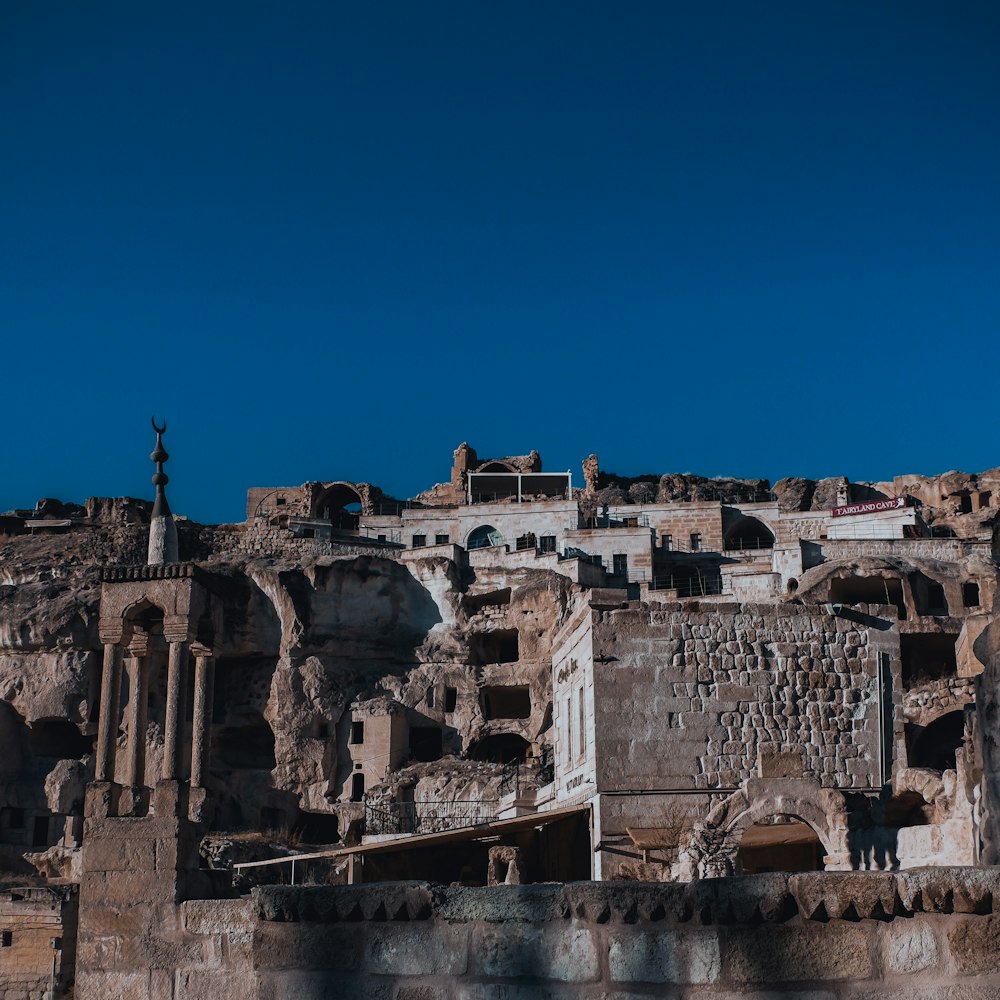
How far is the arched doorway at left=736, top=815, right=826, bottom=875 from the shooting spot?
17.6 metres

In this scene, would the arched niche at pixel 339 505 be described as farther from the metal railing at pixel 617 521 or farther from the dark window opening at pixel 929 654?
the dark window opening at pixel 929 654

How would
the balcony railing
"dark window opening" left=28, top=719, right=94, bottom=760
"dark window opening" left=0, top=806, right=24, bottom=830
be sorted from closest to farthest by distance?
"dark window opening" left=0, top=806, right=24, bottom=830 → "dark window opening" left=28, top=719, right=94, bottom=760 → the balcony railing

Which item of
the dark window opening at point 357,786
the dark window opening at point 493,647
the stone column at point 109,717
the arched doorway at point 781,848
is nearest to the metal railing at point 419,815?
the dark window opening at point 357,786

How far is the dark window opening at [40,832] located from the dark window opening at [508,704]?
571 inches

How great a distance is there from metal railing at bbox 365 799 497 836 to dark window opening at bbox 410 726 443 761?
4.74 meters

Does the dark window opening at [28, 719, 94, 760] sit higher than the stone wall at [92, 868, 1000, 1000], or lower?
higher

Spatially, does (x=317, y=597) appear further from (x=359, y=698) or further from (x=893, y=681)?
(x=893, y=681)

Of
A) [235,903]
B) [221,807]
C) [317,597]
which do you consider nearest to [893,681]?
[235,903]

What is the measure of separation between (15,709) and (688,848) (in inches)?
1325

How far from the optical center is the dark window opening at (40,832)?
40750 mm

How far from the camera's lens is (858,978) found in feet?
14.4

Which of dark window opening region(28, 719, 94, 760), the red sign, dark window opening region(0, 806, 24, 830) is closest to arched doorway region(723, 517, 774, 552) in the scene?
the red sign

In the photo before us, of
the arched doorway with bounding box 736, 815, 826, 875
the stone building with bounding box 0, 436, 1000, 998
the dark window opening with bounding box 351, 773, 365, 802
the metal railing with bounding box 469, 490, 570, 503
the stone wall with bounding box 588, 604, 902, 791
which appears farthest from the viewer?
the metal railing with bounding box 469, 490, 570, 503

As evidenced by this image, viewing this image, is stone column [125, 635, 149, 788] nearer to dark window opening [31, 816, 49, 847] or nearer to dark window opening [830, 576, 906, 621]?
dark window opening [31, 816, 49, 847]
